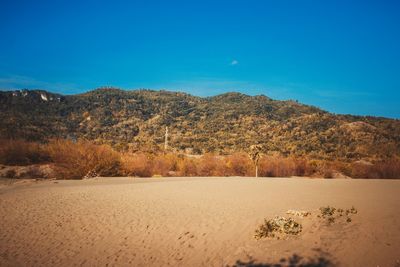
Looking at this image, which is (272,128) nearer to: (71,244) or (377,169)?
(377,169)

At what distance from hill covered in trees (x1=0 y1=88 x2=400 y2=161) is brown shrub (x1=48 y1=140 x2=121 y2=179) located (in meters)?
12.3

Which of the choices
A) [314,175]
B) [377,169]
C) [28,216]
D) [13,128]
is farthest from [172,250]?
[13,128]

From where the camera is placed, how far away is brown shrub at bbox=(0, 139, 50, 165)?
23.5m

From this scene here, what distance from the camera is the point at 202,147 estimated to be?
148ft

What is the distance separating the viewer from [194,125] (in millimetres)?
61375

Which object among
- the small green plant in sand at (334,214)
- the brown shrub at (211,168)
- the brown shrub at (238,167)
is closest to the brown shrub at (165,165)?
the brown shrub at (211,168)

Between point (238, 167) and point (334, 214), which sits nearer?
point (334, 214)

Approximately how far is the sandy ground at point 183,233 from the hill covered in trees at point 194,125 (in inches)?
993

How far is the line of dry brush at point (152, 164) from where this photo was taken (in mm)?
21312

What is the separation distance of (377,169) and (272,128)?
31.3m

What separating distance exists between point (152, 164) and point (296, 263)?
20528mm

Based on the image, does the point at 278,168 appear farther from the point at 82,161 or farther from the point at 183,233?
the point at 183,233

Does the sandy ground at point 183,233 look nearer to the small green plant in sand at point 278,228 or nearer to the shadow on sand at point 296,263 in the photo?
the shadow on sand at point 296,263

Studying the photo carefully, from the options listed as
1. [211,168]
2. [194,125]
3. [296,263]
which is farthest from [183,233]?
[194,125]
